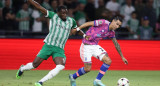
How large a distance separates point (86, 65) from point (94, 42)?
1.98 ft

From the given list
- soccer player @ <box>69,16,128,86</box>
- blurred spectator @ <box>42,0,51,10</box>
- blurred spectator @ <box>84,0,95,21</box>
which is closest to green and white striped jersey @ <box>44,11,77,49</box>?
soccer player @ <box>69,16,128,86</box>

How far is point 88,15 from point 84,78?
Result: 181 inches

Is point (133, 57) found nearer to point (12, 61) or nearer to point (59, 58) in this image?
point (12, 61)

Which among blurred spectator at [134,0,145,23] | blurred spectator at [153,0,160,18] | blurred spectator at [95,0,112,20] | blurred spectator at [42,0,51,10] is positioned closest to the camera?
blurred spectator at [42,0,51,10]

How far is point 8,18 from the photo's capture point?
50.9ft

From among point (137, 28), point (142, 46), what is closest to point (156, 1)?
point (137, 28)

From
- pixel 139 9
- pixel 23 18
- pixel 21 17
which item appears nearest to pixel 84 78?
pixel 23 18

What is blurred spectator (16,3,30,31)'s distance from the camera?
15.6 meters

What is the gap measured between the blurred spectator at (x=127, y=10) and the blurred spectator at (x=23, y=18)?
3.51m

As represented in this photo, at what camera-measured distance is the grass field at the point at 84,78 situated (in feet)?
36.1

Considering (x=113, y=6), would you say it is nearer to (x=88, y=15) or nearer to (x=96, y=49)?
(x=88, y=15)

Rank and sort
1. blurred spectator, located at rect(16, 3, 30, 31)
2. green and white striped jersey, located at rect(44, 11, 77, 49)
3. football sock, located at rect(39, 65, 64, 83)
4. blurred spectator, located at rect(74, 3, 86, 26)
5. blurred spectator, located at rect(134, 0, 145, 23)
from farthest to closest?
blurred spectator, located at rect(134, 0, 145, 23) → blurred spectator, located at rect(74, 3, 86, 26) → blurred spectator, located at rect(16, 3, 30, 31) → green and white striped jersey, located at rect(44, 11, 77, 49) → football sock, located at rect(39, 65, 64, 83)

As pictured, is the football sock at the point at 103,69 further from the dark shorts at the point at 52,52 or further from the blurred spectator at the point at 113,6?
the blurred spectator at the point at 113,6

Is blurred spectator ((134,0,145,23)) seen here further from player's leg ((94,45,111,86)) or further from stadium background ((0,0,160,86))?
player's leg ((94,45,111,86))
